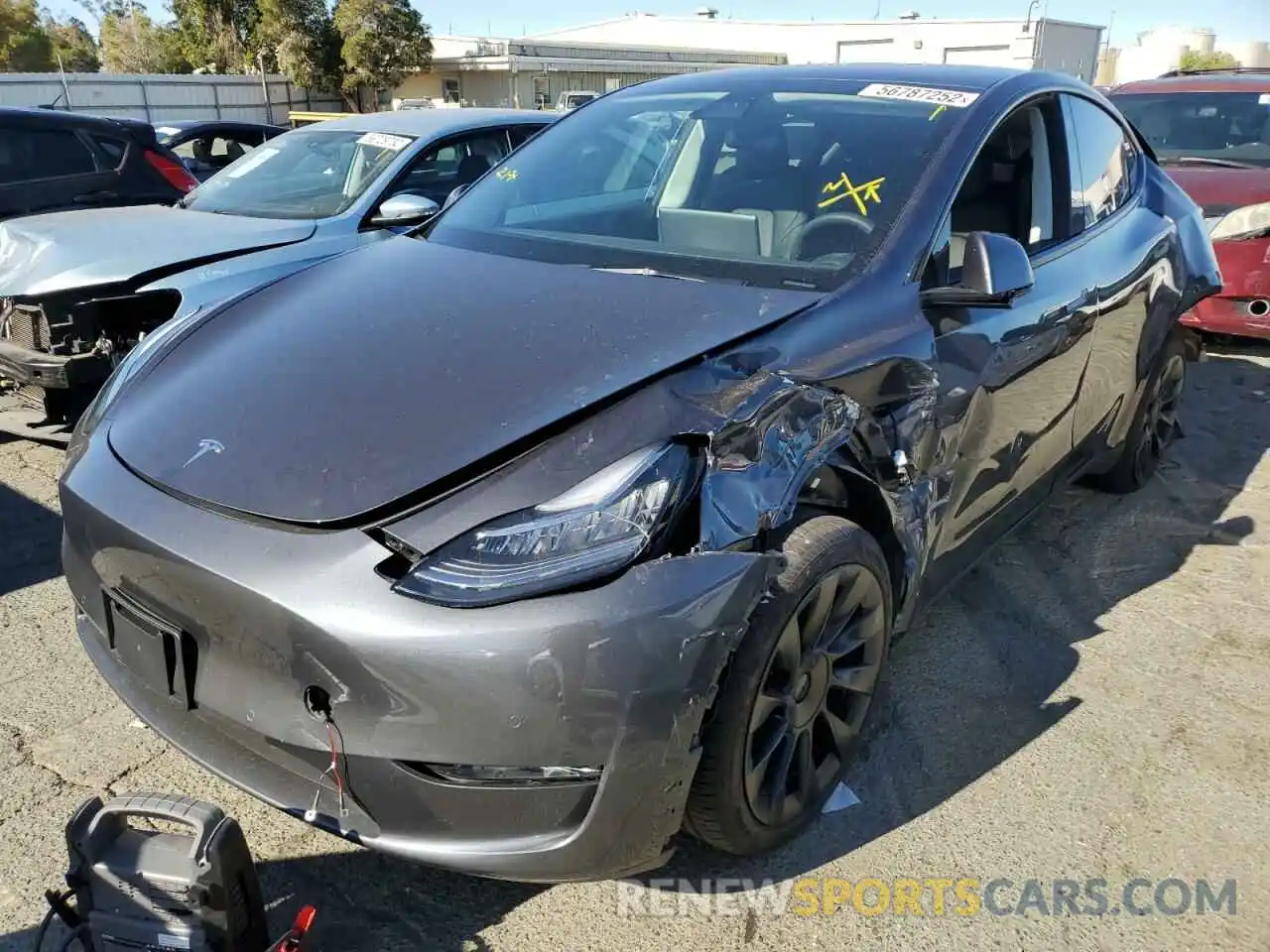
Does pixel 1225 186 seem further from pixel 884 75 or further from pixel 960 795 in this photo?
pixel 960 795

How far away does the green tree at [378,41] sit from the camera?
3822 cm

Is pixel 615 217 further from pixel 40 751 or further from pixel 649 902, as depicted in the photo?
pixel 40 751

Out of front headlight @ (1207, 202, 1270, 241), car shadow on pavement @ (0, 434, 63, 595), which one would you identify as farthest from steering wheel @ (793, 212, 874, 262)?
front headlight @ (1207, 202, 1270, 241)

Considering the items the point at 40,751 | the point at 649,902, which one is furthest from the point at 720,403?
the point at 40,751

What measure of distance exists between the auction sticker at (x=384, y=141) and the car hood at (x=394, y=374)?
3.22 metres

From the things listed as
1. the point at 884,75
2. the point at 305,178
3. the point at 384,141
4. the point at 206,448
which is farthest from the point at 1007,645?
the point at 305,178

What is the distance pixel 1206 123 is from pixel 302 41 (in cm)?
3739

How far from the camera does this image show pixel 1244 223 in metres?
6.48

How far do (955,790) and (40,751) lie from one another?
2.38 meters

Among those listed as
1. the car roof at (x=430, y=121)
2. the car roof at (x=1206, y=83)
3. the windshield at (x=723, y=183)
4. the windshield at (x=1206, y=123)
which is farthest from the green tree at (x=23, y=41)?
the windshield at (x=723, y=183)

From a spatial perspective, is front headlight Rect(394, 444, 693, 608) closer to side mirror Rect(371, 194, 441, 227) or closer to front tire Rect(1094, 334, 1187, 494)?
front tire Rect(1094, 334, 1187, 494)

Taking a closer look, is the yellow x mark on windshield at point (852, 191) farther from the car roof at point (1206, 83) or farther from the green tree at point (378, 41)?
the green tree at point (378, 41)

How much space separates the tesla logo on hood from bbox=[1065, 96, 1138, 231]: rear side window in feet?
9.08

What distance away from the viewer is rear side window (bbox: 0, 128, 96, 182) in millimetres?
6301
